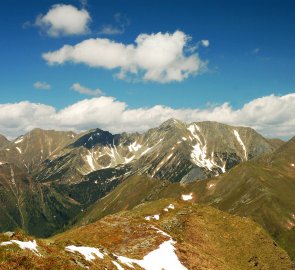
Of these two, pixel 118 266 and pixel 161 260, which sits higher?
pixel 118 266

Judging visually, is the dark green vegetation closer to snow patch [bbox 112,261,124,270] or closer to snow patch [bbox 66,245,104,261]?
snow patch [bbox 112,261,124,270]

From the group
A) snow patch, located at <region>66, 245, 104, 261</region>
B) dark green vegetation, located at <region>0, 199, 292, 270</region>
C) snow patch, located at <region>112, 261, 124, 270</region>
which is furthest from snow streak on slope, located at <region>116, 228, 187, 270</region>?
snow patch, located at <region>66, 245, 104, 261</region>

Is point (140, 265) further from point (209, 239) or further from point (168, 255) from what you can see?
point (209, 239)

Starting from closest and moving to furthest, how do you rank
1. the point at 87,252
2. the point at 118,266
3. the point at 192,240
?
the point at 118,266 < the point at 87,252 < the point at 192,240


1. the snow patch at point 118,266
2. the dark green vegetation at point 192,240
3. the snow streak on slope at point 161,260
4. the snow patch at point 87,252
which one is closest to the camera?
the snow patch at point 87,252

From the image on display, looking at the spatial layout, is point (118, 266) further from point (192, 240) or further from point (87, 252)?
point (192, 240)

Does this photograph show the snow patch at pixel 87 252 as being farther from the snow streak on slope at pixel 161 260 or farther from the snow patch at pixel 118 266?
the snow streak on slope at pixel 161 260

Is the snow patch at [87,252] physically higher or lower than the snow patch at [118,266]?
higher

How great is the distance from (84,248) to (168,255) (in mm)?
18569

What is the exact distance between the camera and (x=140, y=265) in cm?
5247

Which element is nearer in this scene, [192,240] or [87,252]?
[87,252]

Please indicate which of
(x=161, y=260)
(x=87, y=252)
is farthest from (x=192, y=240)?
(x=87, y=252)

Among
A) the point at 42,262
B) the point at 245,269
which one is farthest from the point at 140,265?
the point at 245,269

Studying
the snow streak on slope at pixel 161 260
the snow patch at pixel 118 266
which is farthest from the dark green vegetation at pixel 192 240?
the snow streak on slope at pixel 161 260
